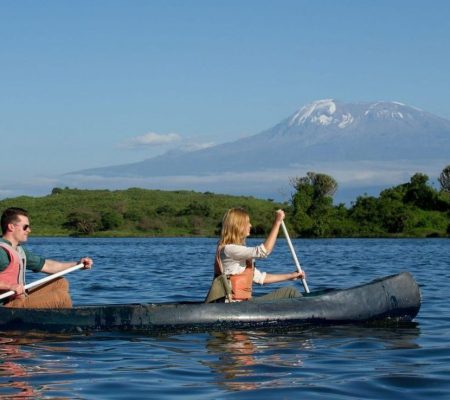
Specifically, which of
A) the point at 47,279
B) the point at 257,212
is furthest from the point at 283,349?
the point at 257,212

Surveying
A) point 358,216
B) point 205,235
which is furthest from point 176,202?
point 358,216

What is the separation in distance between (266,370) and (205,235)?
91.3 m

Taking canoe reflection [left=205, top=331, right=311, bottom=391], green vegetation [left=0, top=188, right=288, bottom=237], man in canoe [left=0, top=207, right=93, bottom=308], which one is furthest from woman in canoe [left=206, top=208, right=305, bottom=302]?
green vegetation [left=0, top=188, right=288, bottom=237]

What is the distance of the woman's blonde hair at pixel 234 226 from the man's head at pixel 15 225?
87.9 inches

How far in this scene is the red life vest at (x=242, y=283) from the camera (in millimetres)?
11891

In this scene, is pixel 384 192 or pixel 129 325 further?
pixel 384 192

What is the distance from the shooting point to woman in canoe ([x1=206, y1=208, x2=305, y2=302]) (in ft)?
37.5

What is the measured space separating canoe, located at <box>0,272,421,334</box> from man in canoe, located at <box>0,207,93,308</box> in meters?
0.33

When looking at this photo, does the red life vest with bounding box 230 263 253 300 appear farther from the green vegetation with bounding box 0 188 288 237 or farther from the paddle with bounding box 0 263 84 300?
the green vegetation with bounding box 0 188 288 237

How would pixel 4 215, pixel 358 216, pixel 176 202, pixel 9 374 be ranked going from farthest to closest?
pixel 176 202
pixel 358 216
pixel 4 215
pixel 9 374

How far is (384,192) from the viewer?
311 ft

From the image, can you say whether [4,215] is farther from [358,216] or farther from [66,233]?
[66,233]

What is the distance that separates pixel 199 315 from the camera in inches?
459

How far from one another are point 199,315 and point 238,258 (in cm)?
81
